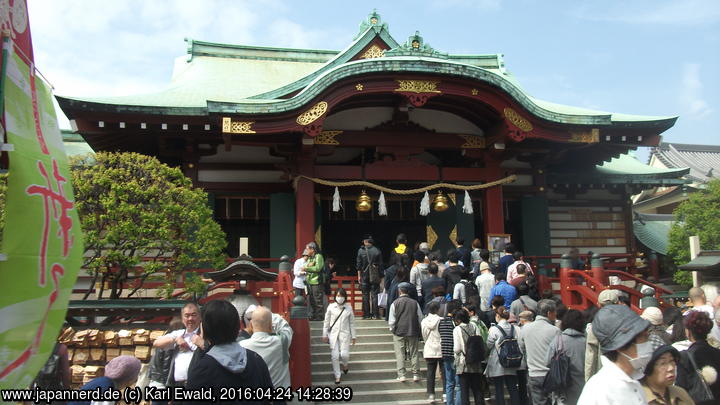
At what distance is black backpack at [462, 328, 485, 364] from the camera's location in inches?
290

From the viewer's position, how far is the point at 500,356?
23.8 feet

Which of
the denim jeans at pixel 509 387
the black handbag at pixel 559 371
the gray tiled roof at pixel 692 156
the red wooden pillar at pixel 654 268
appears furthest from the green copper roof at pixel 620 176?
the gray tiled roof at pixel 692 156

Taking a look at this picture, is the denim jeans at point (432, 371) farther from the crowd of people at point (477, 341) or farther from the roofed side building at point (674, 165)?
the roofed side building at point (674, 165)

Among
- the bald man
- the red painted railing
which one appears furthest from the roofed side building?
the bald man

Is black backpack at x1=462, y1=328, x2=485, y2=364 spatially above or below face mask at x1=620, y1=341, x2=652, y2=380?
below

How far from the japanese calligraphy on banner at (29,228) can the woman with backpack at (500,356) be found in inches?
212

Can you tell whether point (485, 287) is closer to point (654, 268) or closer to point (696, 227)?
point (654, 268)

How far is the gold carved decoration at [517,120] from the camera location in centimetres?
1248

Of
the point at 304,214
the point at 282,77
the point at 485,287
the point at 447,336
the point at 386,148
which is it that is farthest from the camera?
the point at 282,77

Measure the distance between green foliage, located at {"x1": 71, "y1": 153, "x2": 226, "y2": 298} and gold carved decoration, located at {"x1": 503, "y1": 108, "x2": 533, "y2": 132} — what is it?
266 inches

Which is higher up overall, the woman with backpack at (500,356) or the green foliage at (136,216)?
the green foliage at (136,216)

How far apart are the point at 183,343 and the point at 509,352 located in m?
4.26

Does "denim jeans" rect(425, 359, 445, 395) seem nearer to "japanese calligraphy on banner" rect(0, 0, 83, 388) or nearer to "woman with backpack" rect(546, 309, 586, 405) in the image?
"woman with backpack" rect(546, 309, 586, 405)

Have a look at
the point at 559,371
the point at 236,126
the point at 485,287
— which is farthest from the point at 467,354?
the point at 236,126
